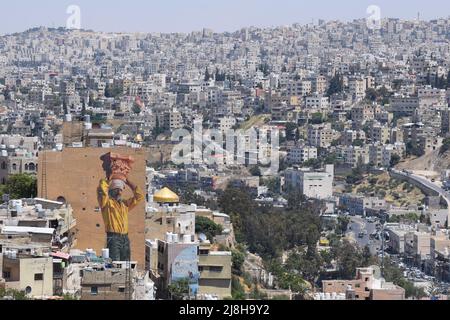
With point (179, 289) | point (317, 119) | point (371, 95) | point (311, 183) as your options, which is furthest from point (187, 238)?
point (371, 95)

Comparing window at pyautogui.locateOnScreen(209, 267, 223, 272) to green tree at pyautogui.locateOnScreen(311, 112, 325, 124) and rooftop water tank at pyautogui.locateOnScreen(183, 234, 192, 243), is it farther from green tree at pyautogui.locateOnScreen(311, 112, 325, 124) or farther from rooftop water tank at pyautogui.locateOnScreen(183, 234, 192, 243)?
green tree at pyautogui.locateOnScreen(311, 112, 325, 124)

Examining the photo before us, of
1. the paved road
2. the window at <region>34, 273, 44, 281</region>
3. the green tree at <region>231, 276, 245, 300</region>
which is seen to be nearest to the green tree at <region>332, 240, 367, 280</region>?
the green tree at <region>231, 276, 245, 300</region>

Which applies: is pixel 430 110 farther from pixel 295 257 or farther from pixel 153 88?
pixel 295 257

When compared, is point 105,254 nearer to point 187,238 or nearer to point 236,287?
point 187,238

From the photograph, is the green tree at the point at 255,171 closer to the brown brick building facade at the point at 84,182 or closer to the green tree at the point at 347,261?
the green tree at the point at 347,261

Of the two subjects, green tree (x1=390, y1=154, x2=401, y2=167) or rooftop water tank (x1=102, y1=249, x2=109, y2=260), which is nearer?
rooftop water tank (x1=102, y1=249, x2=109, y2=260)

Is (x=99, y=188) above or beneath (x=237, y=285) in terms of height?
above

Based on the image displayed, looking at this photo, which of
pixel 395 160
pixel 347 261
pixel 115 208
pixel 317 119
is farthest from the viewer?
pixel 317 119
